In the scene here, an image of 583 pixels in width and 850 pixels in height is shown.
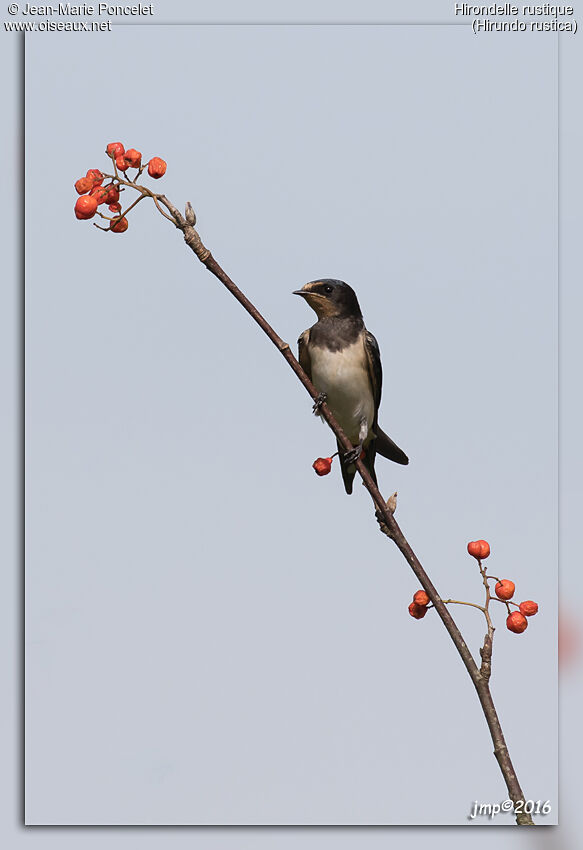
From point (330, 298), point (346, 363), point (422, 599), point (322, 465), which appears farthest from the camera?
point (346, 363)

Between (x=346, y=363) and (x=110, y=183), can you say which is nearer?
(x=110, y=183)

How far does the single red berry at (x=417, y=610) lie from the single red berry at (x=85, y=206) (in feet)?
7.04

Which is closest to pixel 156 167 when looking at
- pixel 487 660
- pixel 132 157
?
pixel 132 157

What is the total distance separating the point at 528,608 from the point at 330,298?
11.7 feet

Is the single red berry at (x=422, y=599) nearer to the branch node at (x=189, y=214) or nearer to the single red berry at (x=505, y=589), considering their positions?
the single red berry at (x=505, y=589)

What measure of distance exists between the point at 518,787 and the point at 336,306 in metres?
4.24

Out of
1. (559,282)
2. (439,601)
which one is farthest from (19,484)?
(559,282)

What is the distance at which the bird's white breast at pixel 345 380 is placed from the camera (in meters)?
7.79

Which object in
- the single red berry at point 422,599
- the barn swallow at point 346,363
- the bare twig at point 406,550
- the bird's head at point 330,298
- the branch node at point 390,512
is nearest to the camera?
the bare twig at point 406,550

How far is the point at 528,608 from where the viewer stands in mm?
4609

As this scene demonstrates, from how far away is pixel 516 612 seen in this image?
462cm

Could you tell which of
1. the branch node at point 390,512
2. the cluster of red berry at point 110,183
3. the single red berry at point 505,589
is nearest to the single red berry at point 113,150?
the cluster of red berry at point 110,183

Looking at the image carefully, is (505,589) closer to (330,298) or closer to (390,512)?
(390,512)

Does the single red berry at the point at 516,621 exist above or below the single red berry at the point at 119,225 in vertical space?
below
